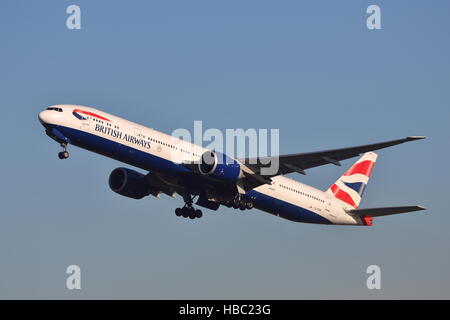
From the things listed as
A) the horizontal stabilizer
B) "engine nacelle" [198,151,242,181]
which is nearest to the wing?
"engine nacelle" [198,151,242,181]

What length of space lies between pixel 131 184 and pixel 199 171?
8085mm

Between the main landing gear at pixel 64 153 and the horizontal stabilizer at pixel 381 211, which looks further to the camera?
the horizontal stabilizer at pixel 381 211

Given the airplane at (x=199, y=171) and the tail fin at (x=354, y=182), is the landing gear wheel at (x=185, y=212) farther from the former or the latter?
the tail fin at (x=354, y=182)

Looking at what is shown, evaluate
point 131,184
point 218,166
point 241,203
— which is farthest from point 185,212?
point 218,166

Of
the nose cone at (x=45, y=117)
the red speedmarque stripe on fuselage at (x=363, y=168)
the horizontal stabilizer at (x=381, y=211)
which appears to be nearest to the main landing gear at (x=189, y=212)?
the horizontal stabilizer at (x=381, y=211)

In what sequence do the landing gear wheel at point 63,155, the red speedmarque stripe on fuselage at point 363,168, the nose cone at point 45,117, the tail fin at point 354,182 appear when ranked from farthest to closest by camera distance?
1. the red speedmarque stripe on fuselage at point 363,168
2. the tail fin at point 354,182
3. the landing gear wheel at point 63,155
4. the nose cone at point 45,117

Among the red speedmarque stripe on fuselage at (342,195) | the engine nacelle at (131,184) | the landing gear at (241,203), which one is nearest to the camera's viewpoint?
the landing gear at (241,203)

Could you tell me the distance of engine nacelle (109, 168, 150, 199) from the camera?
5300cm

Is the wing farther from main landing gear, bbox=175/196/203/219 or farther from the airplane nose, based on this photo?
the airplane nose

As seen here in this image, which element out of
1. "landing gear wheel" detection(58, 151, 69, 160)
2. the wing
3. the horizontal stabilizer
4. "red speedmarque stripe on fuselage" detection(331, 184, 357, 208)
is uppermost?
"landing gear wheel" detection(58, 151, 69, 160)

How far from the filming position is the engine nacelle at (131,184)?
53.0 meters

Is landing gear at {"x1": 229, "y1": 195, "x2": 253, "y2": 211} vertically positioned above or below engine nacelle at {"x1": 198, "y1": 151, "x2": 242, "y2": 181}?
below
